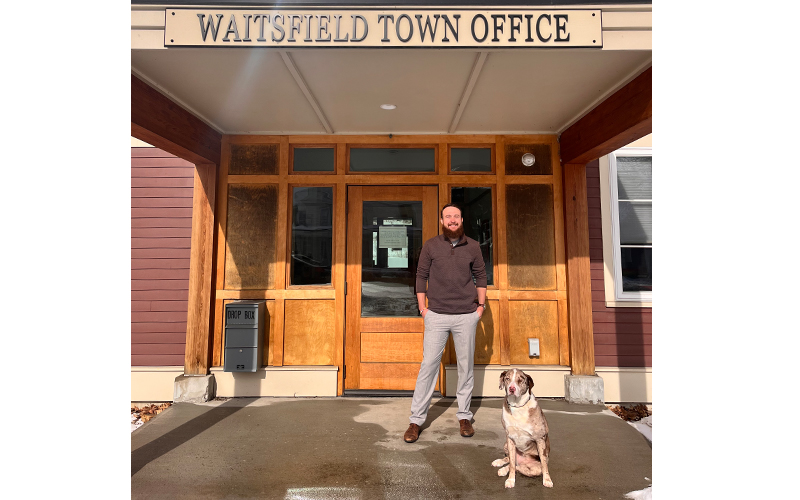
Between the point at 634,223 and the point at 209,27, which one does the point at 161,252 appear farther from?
the point at 634,223

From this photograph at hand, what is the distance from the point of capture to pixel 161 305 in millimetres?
5168

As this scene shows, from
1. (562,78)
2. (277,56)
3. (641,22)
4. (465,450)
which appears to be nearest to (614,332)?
(465,450)

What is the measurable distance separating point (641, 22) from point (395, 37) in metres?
1.72

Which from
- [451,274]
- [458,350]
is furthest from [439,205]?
[458,350]

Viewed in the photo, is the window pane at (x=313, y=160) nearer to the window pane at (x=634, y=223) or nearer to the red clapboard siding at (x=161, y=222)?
the red clapboard siding at (x=161, y=222)

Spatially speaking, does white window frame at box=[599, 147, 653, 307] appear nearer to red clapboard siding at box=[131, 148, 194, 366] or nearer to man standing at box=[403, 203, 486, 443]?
man standing at box=[403, 203, 486, 443]

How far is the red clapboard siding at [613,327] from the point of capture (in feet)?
16.9

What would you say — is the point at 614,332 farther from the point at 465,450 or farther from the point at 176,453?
the point at 176,453

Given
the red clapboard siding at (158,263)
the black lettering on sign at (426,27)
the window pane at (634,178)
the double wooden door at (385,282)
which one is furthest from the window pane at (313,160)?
the window pane at (634,178)

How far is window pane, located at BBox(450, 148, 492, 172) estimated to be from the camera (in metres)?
4.98

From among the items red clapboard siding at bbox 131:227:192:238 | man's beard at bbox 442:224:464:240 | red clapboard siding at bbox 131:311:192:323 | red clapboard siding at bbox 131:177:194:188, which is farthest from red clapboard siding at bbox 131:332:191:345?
man's beard at bbox 442:224:464:240

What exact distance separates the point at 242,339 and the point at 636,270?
4577mm

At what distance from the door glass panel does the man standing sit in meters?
1.02

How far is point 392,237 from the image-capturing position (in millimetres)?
4910
